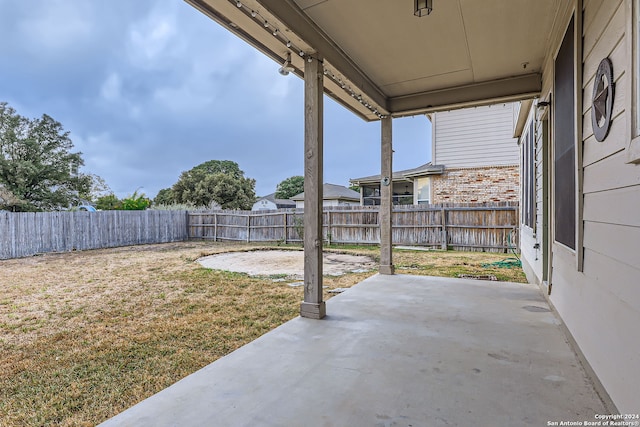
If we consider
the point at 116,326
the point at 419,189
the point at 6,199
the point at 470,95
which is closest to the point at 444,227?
the point at 419,189

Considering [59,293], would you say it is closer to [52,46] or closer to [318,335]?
[318,335]

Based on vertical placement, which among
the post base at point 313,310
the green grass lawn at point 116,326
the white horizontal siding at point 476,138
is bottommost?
the green grass lawn at point 116,326

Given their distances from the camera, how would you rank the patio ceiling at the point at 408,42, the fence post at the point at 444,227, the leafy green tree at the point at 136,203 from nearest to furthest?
the patio ceiling at the point at 408,42, the fence post at the point at 444,227, the leafy green tree at the point at 136,203

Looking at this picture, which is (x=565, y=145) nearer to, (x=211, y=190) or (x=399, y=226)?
(x=399, y=226)

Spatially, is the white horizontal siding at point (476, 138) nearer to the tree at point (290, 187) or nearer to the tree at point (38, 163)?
the tree at point (38, 163)

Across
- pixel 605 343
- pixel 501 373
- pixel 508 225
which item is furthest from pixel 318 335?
pixel 508 225

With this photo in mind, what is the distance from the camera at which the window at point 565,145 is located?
7.78 ft

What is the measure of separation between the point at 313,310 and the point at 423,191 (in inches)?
365

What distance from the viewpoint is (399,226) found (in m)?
10.1

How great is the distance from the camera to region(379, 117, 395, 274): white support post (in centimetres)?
500

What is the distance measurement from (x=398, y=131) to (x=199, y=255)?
3930cm

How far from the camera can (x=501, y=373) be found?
1.95 metres

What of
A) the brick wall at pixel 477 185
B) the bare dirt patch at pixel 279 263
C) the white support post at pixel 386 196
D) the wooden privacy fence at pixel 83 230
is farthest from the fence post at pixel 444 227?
the wooden privacy fence at pixel 83 230

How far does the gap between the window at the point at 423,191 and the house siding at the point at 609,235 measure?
903 centimetres
